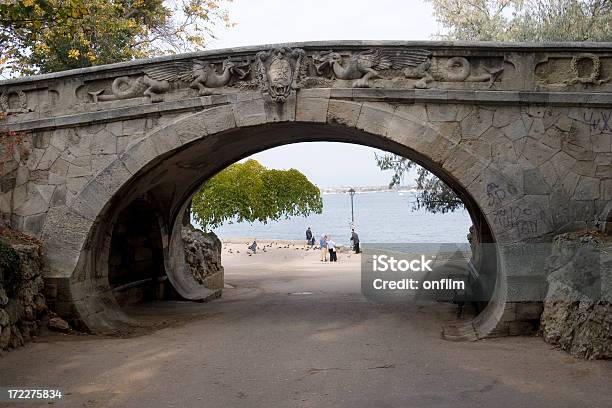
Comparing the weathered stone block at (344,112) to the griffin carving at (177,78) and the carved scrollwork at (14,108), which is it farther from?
the carved scrollwork at (14,108)

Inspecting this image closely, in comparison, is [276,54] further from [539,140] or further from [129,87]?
[539,140]

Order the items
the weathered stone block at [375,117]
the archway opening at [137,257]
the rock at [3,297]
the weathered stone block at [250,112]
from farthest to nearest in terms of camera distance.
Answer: the archway opening at [137,257] → the weathered stone block at [250,112] → the weathered stone block at [375,117] → the rock at [3,297]

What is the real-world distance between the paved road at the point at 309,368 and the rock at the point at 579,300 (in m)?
0.16

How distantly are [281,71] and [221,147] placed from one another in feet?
7.87

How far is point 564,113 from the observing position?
8117mm

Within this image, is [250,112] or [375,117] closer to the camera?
[375,117]

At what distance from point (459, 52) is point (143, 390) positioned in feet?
17.1

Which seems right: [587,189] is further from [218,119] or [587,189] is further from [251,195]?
[251,195]

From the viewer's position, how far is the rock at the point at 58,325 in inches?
338

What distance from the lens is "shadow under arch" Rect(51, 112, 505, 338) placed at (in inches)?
331

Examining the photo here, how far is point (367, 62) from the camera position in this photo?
8461 millimetres

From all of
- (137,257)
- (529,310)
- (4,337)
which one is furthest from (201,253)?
(529,310)

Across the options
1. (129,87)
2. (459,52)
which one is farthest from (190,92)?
(459,52)

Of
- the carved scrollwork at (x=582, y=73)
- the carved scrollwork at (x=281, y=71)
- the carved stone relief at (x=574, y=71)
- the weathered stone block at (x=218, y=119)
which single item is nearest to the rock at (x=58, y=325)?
the weathered stone block at (x=218, y=119)
